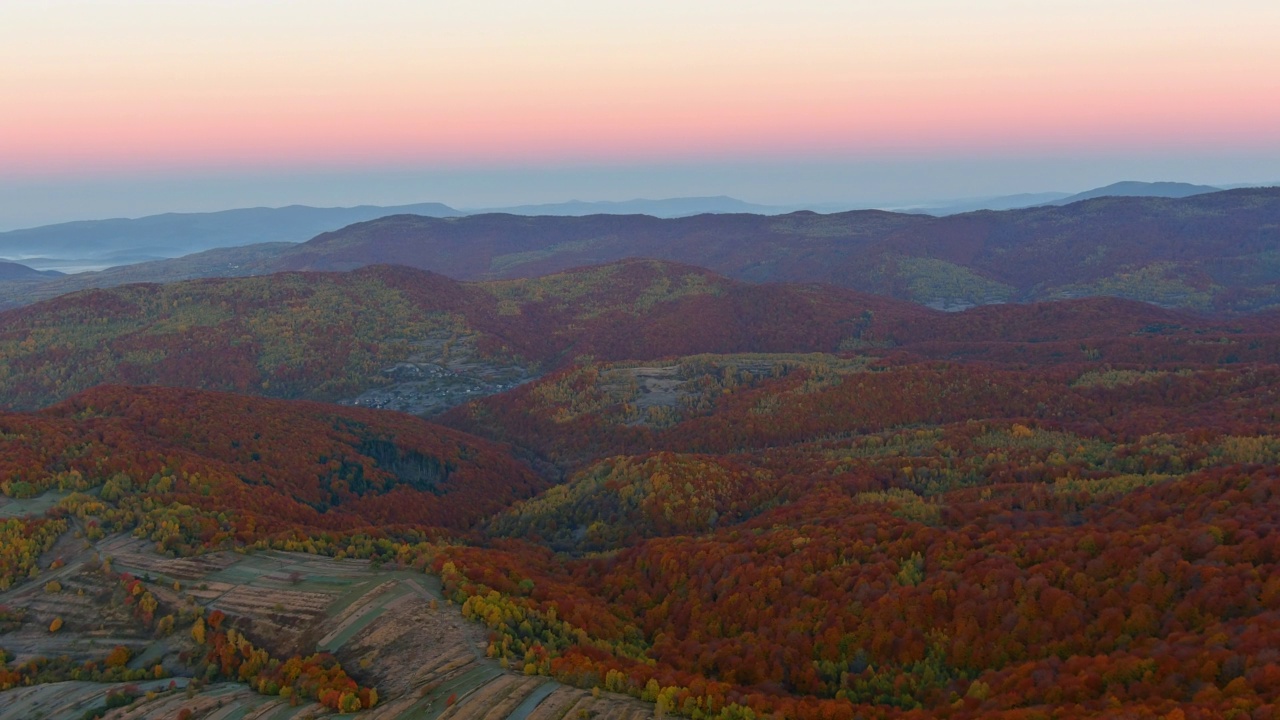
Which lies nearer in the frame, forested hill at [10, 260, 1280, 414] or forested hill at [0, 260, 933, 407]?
forested hill at [10, 260, 1280, 414]

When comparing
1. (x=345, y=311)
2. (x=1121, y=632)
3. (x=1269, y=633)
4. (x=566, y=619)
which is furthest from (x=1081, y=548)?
(x=345, y=311)

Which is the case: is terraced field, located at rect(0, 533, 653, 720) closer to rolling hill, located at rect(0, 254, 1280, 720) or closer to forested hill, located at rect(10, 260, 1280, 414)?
rolling hill, located at rect(0, 254, 1280, 720)

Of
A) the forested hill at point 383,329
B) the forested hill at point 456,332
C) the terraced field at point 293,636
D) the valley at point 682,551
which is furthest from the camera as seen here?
the forested hill at point 383,329

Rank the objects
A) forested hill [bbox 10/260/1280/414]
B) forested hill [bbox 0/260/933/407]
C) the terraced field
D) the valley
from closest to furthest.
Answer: the terraced field
the valley
forested hill [bbox 10/260/1280/414]
forested hill [bbox 0/260/933/407]

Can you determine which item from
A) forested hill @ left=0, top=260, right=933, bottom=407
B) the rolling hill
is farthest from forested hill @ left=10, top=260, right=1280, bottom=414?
the rolling hill

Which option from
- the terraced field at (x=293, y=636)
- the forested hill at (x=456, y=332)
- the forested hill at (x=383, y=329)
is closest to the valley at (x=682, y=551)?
the terraced field at (x=293, y=636)

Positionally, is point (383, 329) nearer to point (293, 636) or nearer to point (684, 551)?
point (684, 551)

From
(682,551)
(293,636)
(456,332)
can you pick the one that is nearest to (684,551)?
(682,551)

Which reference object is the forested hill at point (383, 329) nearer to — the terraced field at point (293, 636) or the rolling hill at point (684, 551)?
the rolling hill at point (684, 551)

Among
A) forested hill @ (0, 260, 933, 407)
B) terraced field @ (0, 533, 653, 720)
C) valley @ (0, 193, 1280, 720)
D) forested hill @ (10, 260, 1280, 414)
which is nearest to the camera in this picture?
terraced field @ (0, 533, 653, 720)
